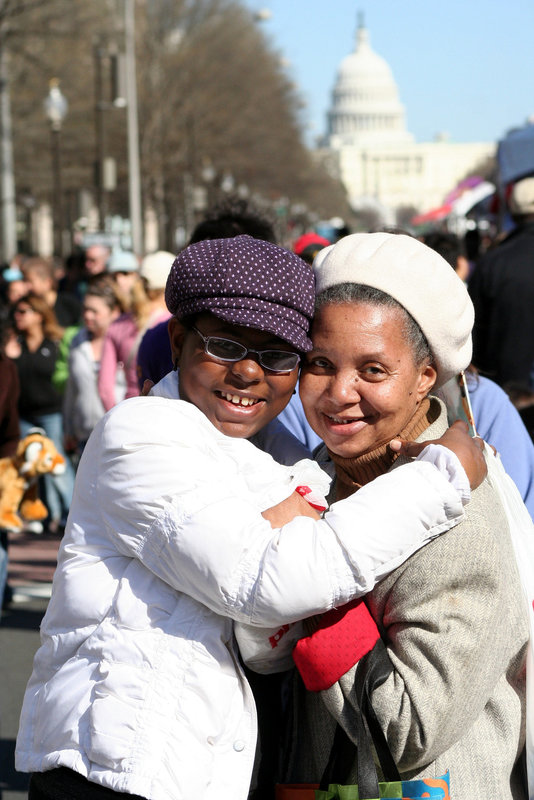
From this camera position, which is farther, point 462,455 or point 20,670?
point 20,670

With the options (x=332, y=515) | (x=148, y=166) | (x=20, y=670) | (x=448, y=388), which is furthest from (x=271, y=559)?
(x=148, y=166)

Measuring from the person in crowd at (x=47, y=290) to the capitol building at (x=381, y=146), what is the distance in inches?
6337

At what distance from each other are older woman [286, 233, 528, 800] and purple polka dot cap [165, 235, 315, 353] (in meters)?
0.09

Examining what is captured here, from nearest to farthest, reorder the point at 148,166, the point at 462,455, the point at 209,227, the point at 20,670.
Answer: the point at 462,455
the point at 209,227
the point at 20,670
the point at 148,166

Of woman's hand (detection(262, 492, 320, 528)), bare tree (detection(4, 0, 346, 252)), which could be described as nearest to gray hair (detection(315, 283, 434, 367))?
woman's hand (detection(262, 492, 320, 528))

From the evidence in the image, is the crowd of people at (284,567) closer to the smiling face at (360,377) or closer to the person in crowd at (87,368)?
the smiling face at (360,377)

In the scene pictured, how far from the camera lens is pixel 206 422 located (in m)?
2.10

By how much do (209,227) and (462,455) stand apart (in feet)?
7.46

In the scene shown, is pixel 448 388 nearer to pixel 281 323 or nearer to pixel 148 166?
pixel 281 323

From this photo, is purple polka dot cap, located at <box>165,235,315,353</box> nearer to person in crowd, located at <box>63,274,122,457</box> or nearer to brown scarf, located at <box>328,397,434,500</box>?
brown scarf, located at <box>328,397,434,500</box>

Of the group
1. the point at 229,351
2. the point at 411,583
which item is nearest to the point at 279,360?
the point at 229,351

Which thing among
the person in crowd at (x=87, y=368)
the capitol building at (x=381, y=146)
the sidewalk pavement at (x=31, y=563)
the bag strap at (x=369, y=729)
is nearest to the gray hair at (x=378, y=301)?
the bag strap at (x=369, y=729)

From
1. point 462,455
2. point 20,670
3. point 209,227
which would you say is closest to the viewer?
point 462,455

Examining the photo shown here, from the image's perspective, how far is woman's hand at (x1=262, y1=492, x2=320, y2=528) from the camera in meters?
2.00
